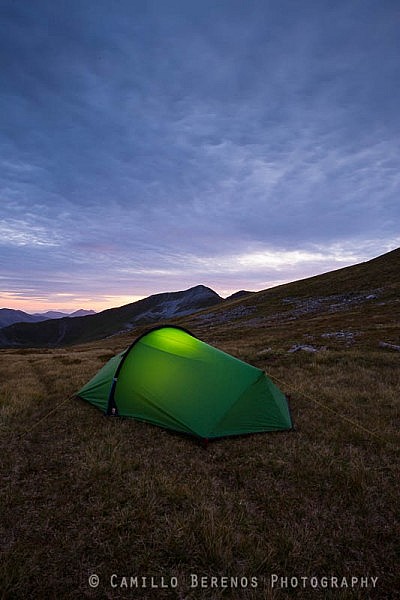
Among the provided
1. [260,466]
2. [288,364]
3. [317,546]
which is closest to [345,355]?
[288,364]

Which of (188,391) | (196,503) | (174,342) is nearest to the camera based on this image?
(196,503)

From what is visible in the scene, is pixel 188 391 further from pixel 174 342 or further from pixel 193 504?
pixel 193 504

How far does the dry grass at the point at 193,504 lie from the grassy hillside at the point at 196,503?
2 centimetres

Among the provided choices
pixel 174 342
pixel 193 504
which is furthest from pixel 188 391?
pixel 193 504

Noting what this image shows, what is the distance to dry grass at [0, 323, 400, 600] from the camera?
3.71 meters

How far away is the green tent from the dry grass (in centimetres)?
37

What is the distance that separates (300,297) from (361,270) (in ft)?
67.5

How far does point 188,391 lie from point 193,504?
315 centimetres

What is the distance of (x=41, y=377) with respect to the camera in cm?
1403

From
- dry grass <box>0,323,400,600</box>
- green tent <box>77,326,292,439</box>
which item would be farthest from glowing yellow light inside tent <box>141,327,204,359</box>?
dry grass <box>0,323,400,600</box>

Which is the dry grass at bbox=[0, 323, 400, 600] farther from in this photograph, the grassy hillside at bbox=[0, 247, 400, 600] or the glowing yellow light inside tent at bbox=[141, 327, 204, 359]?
the glowing yellow light inside tent at bbox=[141, 327, 204, 359]

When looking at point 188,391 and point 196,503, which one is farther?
point 188,391

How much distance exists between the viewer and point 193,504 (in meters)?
4.85

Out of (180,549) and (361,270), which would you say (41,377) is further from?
(361,270)
